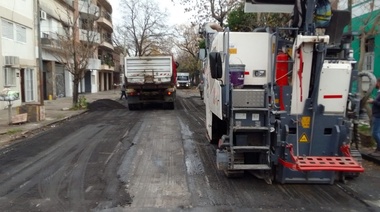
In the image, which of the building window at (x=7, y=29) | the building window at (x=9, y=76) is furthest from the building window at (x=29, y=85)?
the building window at (x=7, y=29)

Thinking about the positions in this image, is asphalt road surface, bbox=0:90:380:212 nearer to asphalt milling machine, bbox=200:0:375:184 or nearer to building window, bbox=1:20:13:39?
asphalt milling machine, bbox=200:0:375:184

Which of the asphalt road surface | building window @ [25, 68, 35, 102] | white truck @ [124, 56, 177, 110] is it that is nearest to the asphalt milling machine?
the asphalt road surface

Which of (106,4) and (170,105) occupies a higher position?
(106,4)

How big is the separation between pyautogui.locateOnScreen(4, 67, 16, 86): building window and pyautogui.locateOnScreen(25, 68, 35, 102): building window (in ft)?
8.25

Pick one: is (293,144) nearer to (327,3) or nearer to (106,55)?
(327,3)

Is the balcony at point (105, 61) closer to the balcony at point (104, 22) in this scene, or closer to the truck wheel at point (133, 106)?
the balcony at point (104, 22)

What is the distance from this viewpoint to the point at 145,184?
657 cm

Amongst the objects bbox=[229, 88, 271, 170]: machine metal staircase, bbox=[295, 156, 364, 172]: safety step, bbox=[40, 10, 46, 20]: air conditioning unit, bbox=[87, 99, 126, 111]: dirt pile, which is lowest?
bbox=[87, 99, 126, 111]: dirt pile

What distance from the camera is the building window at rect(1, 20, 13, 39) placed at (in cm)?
2203

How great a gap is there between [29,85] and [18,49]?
9.99 ft

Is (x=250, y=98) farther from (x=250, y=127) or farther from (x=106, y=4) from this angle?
(x=106, y=4)

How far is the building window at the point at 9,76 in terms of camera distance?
22297 mm

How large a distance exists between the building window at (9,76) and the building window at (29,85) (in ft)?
8.25

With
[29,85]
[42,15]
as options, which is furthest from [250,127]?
[42,15]
